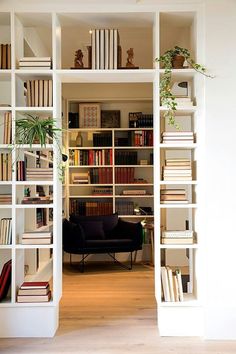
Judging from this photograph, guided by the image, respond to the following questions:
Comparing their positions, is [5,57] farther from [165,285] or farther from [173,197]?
[165,285]

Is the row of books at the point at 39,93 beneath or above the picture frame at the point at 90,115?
beneath

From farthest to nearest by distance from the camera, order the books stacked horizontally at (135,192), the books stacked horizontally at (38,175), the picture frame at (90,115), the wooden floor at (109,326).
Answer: the picture frame at (90,115)
the books stacked horizontally at (135,192)
the books stacked horizontally at (38,175)
the wooden floor at (109,326)

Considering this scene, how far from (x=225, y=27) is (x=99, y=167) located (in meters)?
3.97

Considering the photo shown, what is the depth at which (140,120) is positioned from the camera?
702 centimetres

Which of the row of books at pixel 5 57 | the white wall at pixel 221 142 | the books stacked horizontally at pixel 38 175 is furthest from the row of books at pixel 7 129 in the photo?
the white wall at pixel 221 142

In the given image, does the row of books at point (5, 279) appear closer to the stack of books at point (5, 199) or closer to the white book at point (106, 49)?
the stack of books at point (5, 199)

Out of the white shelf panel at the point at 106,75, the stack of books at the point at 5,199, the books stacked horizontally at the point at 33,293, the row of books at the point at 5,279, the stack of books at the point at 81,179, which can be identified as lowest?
the books stacked horizontally at the point at 33,293

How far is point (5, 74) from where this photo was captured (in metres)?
3.51

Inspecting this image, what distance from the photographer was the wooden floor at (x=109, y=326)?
10.5 ft

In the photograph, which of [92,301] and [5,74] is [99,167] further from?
[5,74]

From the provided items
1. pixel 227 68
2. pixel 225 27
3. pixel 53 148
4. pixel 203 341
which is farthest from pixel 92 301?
pixel 225 27

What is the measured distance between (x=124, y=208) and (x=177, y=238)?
11.8ft

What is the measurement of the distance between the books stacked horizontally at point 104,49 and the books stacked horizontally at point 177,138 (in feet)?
2.59

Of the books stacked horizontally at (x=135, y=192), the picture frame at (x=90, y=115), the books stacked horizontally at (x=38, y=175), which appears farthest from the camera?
the picture frame at (x=90, y=115)
